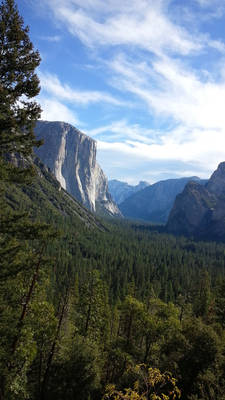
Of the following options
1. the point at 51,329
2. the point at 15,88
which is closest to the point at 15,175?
the point at 15,88

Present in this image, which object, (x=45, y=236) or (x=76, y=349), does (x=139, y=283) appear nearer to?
(x=76, y=349)

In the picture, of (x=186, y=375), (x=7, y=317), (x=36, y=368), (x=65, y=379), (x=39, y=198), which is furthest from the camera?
(x=39, y=198)

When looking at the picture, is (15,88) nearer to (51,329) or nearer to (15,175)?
(15,175)

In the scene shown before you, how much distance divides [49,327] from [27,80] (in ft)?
59.6

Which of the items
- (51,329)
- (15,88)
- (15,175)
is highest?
(15,88)

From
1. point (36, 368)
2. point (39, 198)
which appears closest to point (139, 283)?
point (36, 368)

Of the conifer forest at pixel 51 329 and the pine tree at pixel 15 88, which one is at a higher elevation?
the pine tree at pixel 15 88

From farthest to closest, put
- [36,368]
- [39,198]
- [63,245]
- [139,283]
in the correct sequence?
[39,198] < [63,245] < [139,283] < [36,368]

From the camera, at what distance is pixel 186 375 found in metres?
19.1

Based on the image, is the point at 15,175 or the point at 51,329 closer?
the point at 15,175

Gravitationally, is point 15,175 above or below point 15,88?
below

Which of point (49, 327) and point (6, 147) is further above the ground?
point (6, 147)

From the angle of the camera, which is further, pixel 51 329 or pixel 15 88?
pixel 51 329

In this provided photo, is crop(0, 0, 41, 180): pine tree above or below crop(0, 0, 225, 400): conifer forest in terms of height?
above
